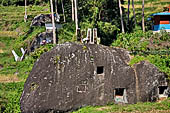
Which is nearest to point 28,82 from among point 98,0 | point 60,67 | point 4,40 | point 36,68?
point 36,68

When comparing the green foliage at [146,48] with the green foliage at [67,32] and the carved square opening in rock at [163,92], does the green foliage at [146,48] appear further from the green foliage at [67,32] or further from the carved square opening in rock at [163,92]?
the green foliage at [67,32]

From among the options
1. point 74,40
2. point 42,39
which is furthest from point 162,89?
point 42,39

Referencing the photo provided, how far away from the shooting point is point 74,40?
91.2 ft

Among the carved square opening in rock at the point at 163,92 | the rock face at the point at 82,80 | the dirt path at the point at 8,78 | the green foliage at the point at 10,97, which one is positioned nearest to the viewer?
the rock face at the point at 82,80

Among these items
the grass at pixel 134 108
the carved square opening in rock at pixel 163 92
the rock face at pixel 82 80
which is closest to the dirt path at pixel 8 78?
the rock face at pixel 82 80

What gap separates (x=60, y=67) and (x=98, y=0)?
59.1 feet

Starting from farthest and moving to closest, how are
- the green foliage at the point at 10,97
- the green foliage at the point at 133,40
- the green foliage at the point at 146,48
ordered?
the green foliage at the point at 133,40 < the green foliage at the point at 10,97 < the green foliage at the point at 146,48

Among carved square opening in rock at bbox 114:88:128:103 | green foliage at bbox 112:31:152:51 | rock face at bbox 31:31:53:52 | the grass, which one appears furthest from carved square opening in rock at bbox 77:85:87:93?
rock face at bbox 31:31:53:52

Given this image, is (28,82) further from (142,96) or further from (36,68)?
(142,96)

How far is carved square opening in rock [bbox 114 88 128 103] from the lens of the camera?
64.6 feet

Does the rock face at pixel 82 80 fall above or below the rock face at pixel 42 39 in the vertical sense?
below

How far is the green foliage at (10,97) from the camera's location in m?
20.6

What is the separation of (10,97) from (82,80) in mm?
7341

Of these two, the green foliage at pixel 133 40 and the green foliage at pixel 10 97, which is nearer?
the green foliage at pixel 10 97
